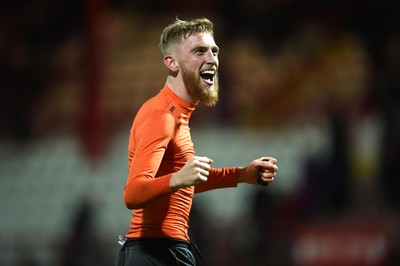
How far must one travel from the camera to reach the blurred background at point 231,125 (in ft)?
28.5

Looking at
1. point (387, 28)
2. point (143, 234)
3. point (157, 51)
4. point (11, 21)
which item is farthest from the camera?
point (11, 21)

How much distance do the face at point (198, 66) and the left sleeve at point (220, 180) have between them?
0.43m

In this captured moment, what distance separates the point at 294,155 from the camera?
10.3 metres

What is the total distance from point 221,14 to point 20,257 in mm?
4048

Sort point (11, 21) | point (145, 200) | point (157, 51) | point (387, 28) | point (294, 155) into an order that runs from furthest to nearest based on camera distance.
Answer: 1. point (11, 21)
2. point (157, 51)
3. point (294, 155)
4. point (387, 28)
5. point (145, 200)

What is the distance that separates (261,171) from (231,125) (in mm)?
6725

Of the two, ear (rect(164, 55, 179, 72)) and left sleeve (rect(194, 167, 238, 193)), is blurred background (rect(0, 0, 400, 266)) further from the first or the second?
ear (rect(164, 55, 179, 72))

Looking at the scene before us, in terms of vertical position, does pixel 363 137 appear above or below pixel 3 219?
above

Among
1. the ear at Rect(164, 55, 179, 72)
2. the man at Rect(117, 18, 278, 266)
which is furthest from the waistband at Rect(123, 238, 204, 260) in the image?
the ear at Rect(164, 55, 179, 72)

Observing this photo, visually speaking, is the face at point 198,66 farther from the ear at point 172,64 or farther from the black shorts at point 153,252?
the black shorts at point 153,252

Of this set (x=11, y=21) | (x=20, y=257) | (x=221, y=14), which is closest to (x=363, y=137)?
(x=221, y=14)

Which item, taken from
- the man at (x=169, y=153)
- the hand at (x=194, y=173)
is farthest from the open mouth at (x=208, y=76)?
the hand at (x=194, y=173)

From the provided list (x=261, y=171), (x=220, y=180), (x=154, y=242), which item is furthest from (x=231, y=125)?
(x=154, y=242)

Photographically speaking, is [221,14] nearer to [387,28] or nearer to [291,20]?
[291,20]
